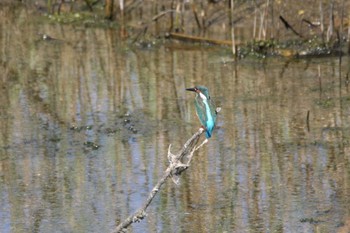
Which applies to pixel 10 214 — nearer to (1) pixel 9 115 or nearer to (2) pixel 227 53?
(1) pixel 9 115

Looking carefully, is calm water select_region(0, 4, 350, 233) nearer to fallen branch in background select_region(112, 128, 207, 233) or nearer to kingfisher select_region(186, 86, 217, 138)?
kingfisher select_region(186, 86, 217, 138)

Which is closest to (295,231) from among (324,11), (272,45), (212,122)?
(212,122)

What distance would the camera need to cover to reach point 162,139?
839cm

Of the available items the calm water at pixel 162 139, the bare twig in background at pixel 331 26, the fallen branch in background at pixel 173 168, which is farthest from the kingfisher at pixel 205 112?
the bare twig in background at pixel 331 26

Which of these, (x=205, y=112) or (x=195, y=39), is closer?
(x=205, y=112)

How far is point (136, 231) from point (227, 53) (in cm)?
498

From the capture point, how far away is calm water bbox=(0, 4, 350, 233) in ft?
22.2

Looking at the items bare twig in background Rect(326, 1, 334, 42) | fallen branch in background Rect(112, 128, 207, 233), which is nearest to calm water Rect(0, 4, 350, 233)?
bare twig in background Rect(326, 1, 334, 42)

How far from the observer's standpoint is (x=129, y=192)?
7148 millimetres

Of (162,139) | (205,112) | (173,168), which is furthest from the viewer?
(162,139)

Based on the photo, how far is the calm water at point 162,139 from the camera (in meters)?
6.75

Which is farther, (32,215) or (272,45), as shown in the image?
(272,45)

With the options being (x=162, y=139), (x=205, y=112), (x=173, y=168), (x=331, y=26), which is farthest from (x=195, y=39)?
(x=173, y=168)

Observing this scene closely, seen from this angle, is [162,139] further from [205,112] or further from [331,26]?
[331,26]
